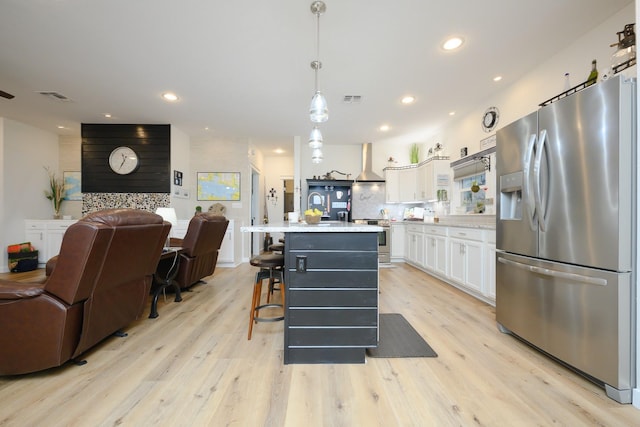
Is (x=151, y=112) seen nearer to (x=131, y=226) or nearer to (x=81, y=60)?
(x=81, y=60)

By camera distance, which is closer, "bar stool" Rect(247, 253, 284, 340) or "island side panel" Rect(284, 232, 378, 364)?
"island side panel" Rect(284, 232, 378, 364)

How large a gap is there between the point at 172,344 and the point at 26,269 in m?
4.90

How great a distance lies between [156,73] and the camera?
125 inches

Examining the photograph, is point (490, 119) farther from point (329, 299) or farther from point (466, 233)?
point (329, 299)

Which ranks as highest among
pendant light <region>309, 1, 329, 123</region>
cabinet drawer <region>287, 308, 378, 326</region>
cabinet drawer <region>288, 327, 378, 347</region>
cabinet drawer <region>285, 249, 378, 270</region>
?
pendant light <region>309, 1, 329, 123</region>

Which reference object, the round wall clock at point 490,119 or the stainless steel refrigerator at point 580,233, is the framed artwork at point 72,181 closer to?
the stainless steel refrigerator at point 580,233

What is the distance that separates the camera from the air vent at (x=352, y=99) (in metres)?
3.78

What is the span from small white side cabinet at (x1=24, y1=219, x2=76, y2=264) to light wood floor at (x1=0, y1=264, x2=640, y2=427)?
14.3 feet

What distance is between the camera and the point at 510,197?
2.28 meters

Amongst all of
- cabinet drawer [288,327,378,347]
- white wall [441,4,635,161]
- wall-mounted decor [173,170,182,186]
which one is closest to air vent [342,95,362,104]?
white wall [441,4,635,161]

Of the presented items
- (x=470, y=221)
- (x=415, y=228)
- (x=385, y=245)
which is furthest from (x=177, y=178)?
(x=470, y=221)

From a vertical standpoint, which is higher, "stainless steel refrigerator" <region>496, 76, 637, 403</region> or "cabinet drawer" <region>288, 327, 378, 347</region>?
"stainless steel refrigerator" <region>496, 76, 637, 403</region>

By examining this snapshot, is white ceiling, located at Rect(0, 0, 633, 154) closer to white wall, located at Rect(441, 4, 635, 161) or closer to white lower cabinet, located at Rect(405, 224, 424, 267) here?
white wall, located at Rect(441, 4, 635, 161)

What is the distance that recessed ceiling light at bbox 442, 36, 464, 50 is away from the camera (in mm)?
2516
